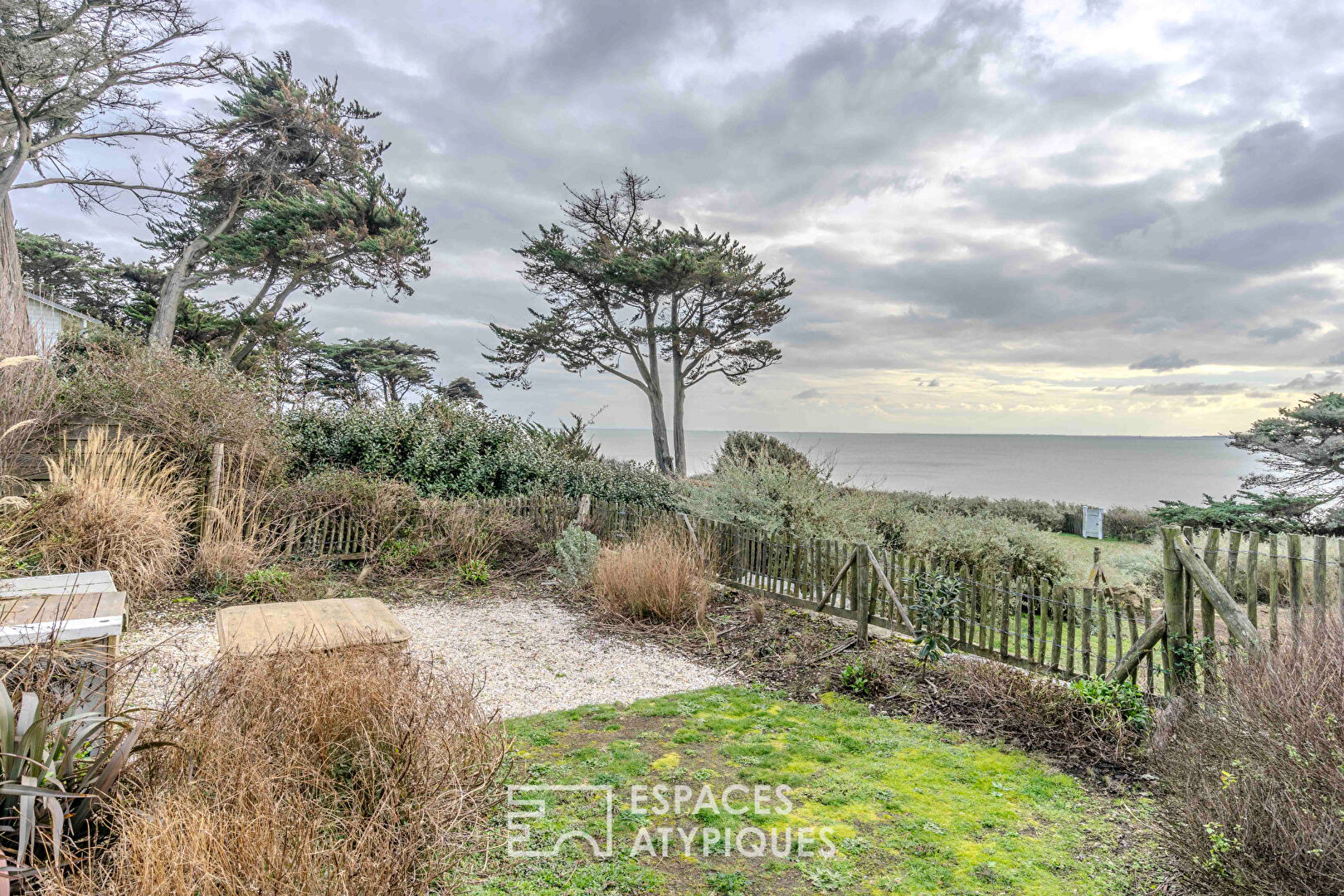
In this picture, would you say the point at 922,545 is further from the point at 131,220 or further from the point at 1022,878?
the point at 131,220

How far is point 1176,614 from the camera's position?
3926 mm

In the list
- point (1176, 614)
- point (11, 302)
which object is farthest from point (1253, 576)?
point (11, 302)

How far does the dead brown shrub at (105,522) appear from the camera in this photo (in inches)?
202

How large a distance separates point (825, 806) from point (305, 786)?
2.28 metres

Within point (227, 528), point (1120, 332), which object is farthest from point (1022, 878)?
point (1120, 332)

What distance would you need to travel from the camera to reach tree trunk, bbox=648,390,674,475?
2109 cm

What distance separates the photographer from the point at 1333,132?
294 inches

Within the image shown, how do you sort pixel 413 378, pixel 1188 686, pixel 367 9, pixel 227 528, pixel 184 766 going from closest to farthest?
1. pixel 184 766
2. pixel 1188 686
3. pixel 227 528
4. pixel 367 9
5. pixel 413 378

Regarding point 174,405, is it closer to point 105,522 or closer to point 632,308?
point 105,522

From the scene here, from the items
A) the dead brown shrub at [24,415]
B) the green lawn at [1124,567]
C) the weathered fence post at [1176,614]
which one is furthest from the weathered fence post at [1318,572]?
the dead brown shrub at [24,415]

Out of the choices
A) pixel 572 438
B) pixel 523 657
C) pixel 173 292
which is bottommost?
pixel 523 657

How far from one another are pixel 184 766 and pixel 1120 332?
18.9m

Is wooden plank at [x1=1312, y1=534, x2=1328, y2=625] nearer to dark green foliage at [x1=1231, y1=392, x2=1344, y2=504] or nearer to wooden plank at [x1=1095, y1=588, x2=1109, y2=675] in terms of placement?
wooden plank at [x1=1095, y1=588, x2=1109, y2=675]

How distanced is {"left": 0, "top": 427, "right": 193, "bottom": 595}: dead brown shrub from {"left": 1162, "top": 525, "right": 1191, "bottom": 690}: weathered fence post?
775cm
